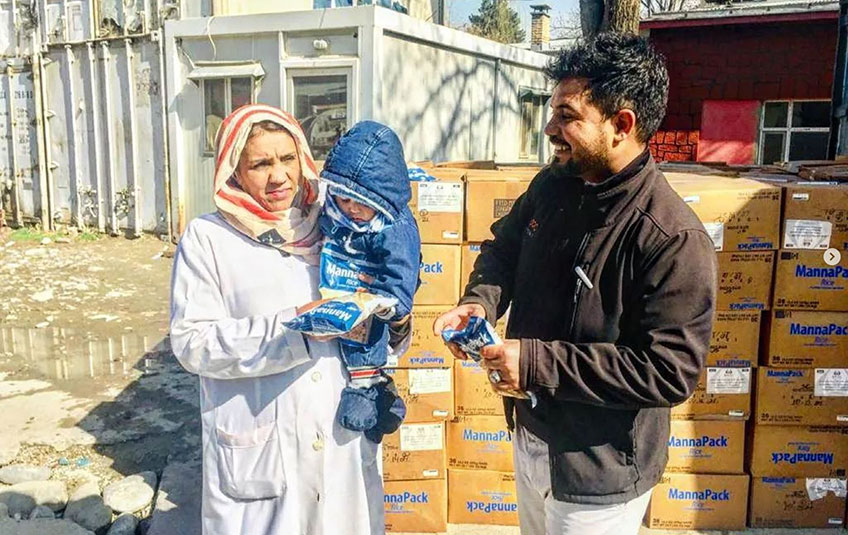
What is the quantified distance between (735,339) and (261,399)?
7.54 ft

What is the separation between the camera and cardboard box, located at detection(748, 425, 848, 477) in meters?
3.28

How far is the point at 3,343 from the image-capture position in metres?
Answer: 6.18

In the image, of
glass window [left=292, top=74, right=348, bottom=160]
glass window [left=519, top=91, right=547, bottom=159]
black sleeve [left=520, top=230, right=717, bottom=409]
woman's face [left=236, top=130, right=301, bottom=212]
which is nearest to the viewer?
black sleeve [left=520, top=230, right=717, bottom=409]

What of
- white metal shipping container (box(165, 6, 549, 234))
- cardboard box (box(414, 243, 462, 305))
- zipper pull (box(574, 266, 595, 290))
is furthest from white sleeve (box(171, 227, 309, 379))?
white metal shipping container (box(165, 6, 549, 234))

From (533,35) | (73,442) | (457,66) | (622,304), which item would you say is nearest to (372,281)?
(622,304)

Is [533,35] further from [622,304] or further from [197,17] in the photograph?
[622,304]

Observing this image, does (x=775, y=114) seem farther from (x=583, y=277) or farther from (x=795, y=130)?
(x=583, y=277)

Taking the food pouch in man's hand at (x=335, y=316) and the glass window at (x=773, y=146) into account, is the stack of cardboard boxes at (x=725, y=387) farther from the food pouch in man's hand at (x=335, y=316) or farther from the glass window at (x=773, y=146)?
the glass window at (x=773, y=146)

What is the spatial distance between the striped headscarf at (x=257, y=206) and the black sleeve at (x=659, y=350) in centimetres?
82

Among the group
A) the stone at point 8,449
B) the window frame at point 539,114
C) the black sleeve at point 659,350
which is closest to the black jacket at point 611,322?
the black sleeve at point 659,350

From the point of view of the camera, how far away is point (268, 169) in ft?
6.49

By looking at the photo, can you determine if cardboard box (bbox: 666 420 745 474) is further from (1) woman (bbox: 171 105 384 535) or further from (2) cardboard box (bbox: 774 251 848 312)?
Result: (1) woman (bbox: 171 105 384 535)

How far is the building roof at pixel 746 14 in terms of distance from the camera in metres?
9.21

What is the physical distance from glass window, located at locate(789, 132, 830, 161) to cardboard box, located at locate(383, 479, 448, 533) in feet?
29.3
